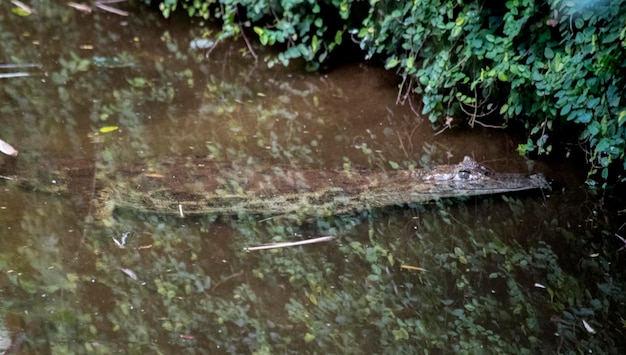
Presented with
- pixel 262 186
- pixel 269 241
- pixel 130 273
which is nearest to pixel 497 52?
pixel 262 186

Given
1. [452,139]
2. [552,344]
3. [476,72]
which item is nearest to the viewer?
[552,344]

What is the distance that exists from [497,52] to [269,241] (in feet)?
6.02

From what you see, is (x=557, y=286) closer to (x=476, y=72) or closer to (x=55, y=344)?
(x=476, y=72)

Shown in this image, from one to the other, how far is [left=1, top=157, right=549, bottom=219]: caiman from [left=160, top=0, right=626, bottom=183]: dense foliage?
0.52 meters

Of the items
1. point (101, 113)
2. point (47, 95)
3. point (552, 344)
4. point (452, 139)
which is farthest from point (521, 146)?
point (47, 95)

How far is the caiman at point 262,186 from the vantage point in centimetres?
372

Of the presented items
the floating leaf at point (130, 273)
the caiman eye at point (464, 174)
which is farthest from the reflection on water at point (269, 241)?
the caiman eye at point (464, 174)

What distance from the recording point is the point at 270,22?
5.64 m

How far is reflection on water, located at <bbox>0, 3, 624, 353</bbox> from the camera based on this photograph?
288 cm

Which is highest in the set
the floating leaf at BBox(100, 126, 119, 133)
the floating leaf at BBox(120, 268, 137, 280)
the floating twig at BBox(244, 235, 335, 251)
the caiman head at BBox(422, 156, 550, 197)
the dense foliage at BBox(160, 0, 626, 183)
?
the dense foliage at BBox(160, 0, 626, 183)

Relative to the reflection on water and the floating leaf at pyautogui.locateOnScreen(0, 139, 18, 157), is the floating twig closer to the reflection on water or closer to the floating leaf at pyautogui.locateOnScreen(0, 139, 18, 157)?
the reflection on water

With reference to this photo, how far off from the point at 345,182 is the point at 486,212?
887mm

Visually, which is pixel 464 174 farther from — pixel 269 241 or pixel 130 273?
pixel 130 273

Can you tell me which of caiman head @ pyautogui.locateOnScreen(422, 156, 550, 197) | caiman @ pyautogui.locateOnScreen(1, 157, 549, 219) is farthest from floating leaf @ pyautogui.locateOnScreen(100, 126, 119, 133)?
caiman head @ pyautogui.locateOnScreen(422, 156, 550, 197)
